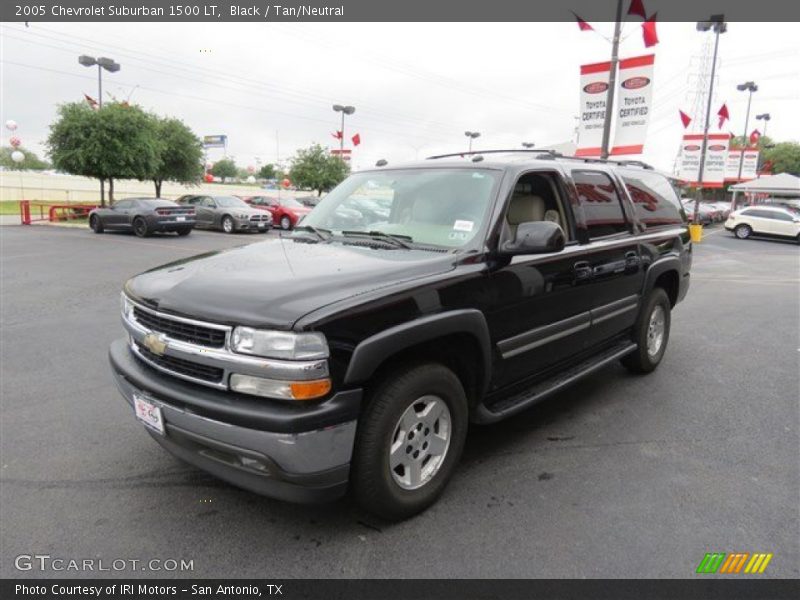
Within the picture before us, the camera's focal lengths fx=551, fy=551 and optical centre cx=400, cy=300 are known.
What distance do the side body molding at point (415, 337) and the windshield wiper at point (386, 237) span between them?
0.66 m

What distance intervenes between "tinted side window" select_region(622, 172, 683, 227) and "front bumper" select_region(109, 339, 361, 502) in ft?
12.0

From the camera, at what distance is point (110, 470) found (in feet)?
11.4

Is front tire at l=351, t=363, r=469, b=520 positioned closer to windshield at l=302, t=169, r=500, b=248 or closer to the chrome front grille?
the chrome front grille

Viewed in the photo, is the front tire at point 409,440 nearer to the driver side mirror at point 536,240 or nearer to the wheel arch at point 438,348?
the wheel arch at point 438,348

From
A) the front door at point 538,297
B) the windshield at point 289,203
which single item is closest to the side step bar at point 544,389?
the front door at point 538,297

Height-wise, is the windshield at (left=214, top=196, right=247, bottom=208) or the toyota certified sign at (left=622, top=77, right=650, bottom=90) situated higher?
the toyota certified sign at (left=622, top=77, right=650, bottom=90)

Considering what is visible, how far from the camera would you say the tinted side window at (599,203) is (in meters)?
4.19

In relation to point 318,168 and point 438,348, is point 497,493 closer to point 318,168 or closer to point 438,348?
point 438,348

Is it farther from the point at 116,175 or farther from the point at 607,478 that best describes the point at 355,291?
the point at 116,175

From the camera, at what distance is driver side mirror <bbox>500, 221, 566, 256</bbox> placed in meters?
3.17

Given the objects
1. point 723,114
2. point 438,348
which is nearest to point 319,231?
point 438,348
